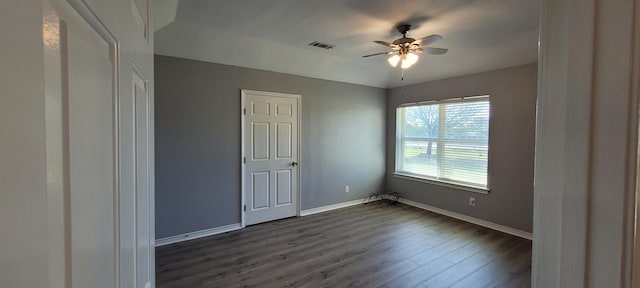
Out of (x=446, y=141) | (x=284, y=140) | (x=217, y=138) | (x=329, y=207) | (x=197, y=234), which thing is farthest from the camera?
(x=329, y=207)

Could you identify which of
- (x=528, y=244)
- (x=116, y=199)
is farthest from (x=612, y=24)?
(x=528, y=244)

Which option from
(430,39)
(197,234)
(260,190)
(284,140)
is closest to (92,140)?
(430,39)

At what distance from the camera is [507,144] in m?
3.95

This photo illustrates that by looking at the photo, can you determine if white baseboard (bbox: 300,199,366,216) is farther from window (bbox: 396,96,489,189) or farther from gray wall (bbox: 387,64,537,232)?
gray wall (bbox: 387,64,537,232)

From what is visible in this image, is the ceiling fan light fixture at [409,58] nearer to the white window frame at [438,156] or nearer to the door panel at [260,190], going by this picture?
the white window frame at [438,156]

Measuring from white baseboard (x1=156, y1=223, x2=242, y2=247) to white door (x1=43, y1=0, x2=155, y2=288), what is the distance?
121 inches

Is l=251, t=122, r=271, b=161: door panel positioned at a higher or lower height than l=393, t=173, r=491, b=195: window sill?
higher

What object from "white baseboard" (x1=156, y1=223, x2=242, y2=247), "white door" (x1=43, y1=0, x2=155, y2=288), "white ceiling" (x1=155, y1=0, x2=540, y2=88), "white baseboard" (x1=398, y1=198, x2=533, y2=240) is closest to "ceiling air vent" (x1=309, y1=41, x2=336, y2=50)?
"white ceiling" (x1=155, y1=0, x2=540, y2=88)

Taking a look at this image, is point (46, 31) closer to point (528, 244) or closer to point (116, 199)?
point (116, 199)

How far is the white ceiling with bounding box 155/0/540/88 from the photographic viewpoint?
8.48 ft

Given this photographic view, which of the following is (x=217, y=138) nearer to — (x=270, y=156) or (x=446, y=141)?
(x=270, y=156)

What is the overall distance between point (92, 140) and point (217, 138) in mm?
3512

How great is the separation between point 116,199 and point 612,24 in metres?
0.89

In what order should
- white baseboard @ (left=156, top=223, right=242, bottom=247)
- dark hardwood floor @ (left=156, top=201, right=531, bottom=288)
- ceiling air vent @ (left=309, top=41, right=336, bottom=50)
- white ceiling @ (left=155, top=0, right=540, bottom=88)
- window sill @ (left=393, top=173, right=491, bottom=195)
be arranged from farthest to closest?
window sill @ (left=393, top=173, right=491, bottom=195) → ceiling air vent @ (left=309, top=41, right=336, bottom=50) → white baseboard @ (left=156, top=223, right=242, bottom=247) → dark hardwood floor @ (left=156, top=201, right=531, bottom=288) → white ceiling @ (left=155, top=0, right=540, bottom=88)
